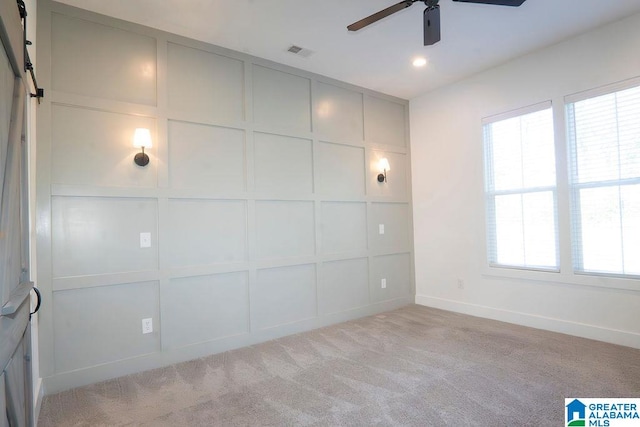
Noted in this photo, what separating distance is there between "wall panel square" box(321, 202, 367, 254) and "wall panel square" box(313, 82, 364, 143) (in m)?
0.84

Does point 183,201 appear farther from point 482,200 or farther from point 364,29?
point 482,200

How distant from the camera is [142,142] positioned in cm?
283

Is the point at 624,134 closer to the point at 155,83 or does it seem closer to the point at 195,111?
the point at 195,111

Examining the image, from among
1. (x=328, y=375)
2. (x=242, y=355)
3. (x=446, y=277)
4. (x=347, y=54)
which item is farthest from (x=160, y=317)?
(x=446, y=277)

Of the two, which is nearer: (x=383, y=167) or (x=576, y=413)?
(x=576, y=413)

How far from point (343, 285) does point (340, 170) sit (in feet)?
4.63

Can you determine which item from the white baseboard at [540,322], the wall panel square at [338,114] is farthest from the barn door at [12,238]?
the white baseboard at [540,322]

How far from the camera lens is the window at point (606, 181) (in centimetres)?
306

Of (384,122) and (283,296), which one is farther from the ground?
(384,122)

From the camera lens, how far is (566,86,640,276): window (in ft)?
10.0

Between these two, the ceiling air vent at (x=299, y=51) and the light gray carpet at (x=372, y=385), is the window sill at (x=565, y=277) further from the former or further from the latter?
the ceiling air vent at (x=299, y=51)

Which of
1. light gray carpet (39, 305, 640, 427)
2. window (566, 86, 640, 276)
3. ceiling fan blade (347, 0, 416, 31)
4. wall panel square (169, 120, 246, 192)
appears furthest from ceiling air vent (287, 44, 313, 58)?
light gray carpet (39, 305, 640, 427)

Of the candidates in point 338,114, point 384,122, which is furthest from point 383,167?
point 338,114

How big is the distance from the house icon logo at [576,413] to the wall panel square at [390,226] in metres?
2.60
